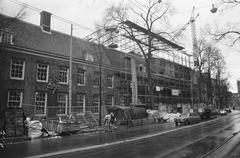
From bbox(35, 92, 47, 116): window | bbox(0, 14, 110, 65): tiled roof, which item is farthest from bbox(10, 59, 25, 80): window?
bbox(35, 92, 47, 116): window

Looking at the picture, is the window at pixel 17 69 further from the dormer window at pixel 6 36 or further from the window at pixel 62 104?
the window at pixel 62 104

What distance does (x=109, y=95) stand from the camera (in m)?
33.5

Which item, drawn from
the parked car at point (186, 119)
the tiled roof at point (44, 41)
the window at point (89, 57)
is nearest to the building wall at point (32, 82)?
the tiled roof at point (44, 41)

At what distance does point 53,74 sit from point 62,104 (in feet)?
12.8

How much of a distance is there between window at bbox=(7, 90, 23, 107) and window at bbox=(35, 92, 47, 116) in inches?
70.2

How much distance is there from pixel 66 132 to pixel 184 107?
130ft

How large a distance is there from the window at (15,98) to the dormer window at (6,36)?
5.42m

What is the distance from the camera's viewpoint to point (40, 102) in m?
24.7

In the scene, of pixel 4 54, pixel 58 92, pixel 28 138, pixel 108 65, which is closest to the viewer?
pixel 28 138

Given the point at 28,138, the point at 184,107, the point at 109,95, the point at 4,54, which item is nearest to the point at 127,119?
the point at 109,95

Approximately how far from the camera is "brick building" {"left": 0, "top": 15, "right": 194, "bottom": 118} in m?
22.8

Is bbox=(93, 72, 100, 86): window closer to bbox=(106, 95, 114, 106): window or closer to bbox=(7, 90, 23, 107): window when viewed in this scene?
bbox=(106, 95, 114, 106): window

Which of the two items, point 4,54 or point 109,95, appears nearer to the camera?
point 4,54

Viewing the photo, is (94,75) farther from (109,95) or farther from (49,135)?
(49,135)
